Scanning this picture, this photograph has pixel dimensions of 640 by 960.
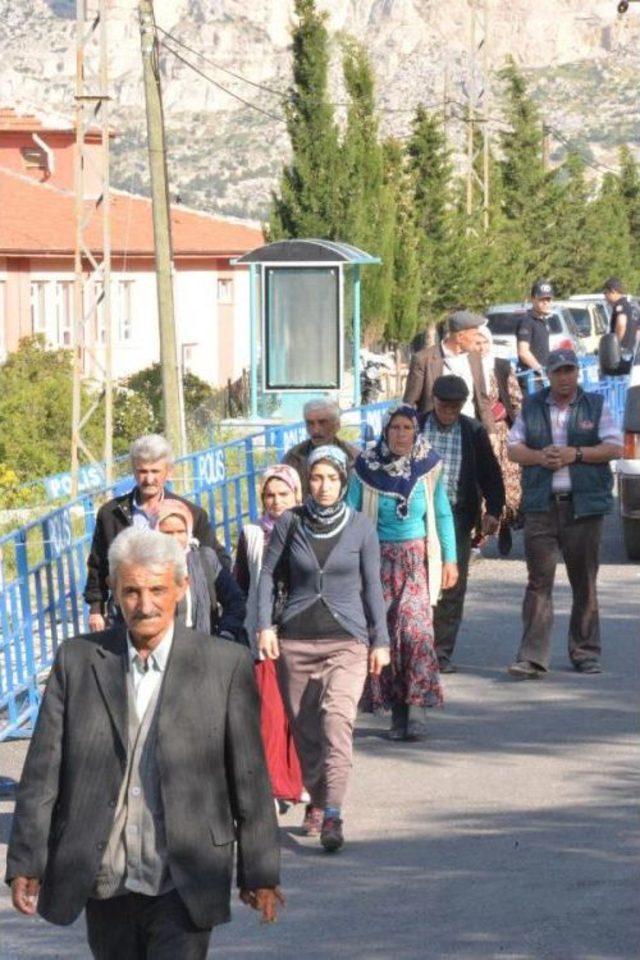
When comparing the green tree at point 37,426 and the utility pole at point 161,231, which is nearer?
the utility pole at point 161,231

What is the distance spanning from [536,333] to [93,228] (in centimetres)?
3111

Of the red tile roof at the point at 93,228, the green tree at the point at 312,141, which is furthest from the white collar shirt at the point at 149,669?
the red tile roof at the point at 93,228

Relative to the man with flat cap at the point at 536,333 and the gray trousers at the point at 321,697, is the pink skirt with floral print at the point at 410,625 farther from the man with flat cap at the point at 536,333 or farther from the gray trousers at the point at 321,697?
the man with flat cap at the point at 536,333

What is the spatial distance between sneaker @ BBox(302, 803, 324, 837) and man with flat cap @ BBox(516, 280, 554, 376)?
12.2 meters

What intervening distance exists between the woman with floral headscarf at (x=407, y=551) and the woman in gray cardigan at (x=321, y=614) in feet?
4.58

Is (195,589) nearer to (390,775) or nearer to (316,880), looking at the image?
(316,880)

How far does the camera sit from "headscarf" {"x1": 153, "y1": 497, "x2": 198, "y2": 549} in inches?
326

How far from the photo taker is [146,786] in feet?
16.9

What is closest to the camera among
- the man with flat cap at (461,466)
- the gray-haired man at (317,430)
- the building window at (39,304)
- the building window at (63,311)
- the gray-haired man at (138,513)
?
the gray-haired man at (138,513)

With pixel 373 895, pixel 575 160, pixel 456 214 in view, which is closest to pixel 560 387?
pixel 373 895

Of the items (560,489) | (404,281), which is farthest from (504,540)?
(404,281)

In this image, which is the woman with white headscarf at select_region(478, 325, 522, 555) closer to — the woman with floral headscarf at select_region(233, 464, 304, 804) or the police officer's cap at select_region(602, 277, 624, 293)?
the woman with floral headscarf at select_region(233, 464, 304, 804)

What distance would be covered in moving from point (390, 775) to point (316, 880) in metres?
1.87

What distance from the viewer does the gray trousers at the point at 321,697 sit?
8695mm
